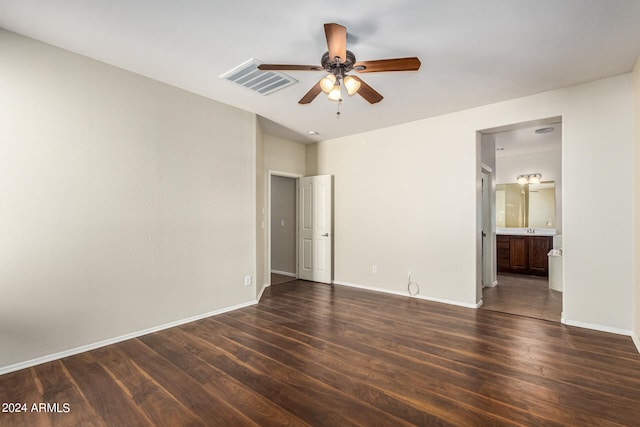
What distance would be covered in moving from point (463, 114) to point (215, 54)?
330 cm

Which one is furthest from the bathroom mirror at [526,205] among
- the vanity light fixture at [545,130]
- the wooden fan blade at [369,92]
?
the wooden fan blade at [369,92]

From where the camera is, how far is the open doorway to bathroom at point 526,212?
5309 millimetres

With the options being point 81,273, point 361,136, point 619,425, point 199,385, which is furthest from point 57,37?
point 619,425

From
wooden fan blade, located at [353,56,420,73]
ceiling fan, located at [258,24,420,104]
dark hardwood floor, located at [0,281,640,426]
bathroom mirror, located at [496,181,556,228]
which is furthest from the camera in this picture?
bathroom mirror, located at [496,181,556,228]

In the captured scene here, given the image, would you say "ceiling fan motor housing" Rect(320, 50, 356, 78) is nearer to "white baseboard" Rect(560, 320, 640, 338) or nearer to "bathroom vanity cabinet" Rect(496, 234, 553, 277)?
"white baseboard" Rect(560, 320, 640, 338)

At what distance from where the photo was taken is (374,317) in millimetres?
3781

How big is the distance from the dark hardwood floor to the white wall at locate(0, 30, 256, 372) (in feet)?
1.17

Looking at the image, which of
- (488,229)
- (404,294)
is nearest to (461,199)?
(488,229)

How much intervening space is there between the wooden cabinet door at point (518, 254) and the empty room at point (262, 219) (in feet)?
6.88

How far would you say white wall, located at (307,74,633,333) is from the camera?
3240 mm

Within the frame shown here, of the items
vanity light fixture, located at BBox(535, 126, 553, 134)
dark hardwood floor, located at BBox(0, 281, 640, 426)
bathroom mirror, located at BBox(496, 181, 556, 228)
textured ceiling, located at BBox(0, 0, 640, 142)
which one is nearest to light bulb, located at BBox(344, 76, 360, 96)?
textured ceiling, located at BBox(0, 0, 640, 142)

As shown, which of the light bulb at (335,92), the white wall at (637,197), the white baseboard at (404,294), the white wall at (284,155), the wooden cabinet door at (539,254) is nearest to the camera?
the light bulb at (335,92)

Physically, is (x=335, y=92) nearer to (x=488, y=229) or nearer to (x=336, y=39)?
(x=336, y=39)

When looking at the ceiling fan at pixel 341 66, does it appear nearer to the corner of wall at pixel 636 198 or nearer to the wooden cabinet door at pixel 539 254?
the corner of wall at pixel 636 198
